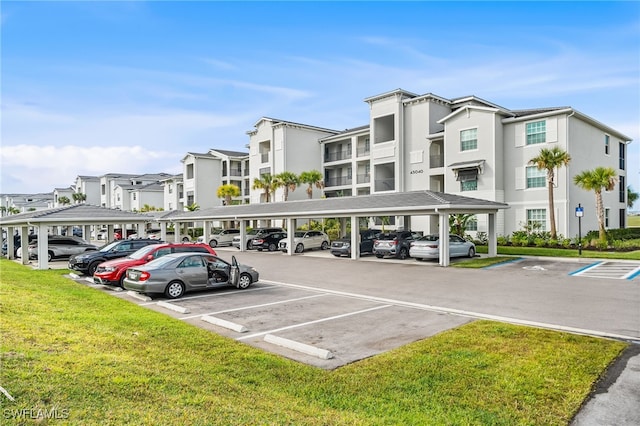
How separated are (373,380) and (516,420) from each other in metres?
1.90

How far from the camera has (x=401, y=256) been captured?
25.6 meters

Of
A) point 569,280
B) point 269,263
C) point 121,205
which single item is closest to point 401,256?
point 269,263

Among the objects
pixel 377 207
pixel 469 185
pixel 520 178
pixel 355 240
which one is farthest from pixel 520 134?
pixel 355 240

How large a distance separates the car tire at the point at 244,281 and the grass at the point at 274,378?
609 cm

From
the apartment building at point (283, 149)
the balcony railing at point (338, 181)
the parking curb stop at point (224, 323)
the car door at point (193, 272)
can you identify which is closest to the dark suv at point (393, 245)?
the car door at point (193, 272)

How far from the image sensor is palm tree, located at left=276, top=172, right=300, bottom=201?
1817 inches

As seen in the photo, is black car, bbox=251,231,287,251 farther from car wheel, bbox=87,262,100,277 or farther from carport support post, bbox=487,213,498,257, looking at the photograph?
car wheel, bbox=87,262,100,277

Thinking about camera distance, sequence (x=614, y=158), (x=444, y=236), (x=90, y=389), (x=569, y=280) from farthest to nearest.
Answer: (x=614, y=158) → (x=444, y=236) → (x=569, y=280) → (x=90, y=389)

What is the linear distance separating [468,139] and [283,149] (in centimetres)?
2119

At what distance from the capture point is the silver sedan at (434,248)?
22984mm

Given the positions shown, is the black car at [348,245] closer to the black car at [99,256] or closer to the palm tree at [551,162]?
the palm tree at [551,162]

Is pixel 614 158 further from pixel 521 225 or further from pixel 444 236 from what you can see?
pixel 444 236

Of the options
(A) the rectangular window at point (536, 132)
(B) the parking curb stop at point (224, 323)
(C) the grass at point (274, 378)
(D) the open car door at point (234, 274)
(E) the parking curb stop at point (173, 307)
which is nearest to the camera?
(C) the grass at point (274, 378)

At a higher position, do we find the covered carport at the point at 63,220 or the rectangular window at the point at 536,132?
the rectangular window at the point at 536,132
